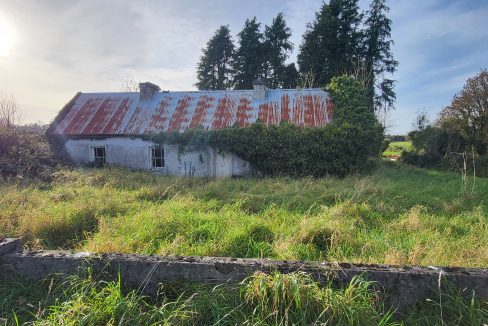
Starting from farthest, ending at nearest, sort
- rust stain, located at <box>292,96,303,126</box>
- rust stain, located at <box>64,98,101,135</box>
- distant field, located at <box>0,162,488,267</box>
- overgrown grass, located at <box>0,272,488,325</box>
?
rust stain, located at <box>64,98,101,135</box>
rust stain, located at <box>292,96,303,126</box>
distant field, located at <box>0,162,488,267</box>
overgrown grass, located at <box>0,272,488,325</box>

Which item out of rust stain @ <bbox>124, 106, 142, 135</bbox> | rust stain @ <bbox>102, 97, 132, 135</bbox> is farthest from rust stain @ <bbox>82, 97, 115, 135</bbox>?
rust stain @ <bbox>124, 106, 142, 135</bbox>

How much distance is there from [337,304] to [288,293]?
449 millimetres

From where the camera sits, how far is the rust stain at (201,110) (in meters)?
15.6

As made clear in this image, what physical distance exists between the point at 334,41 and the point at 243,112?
16624mm

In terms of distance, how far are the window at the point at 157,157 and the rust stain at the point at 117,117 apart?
8.34 feet

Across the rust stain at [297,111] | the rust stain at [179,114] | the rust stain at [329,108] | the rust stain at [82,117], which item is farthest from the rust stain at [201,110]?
the rust stain at [329,108]

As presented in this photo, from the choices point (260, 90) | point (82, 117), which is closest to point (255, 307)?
point (260, 90)

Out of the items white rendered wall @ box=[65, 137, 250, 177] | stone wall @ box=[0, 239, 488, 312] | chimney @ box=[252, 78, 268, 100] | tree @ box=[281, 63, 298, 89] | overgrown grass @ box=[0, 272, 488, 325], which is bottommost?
overgrown grass @ box=[0, 272, 488, 325]

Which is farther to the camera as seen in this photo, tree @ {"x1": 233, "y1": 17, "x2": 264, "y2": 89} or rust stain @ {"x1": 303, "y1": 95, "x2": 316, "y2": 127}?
tree @ {"x1": 233, "y1": 17, "x2": 264, "y2": 89}

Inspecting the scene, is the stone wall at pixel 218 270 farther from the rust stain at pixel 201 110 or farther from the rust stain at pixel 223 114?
the rust stain at pixel 201 110

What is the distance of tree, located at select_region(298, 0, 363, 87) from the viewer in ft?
88.3

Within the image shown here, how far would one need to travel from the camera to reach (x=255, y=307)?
279cm

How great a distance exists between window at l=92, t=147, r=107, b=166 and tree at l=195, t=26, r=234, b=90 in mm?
20872

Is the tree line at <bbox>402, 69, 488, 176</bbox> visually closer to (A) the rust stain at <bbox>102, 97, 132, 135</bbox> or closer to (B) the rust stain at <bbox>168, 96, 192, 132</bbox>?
(B) the rust stain at <bbox>168, 96, 192, 132</bbox>
